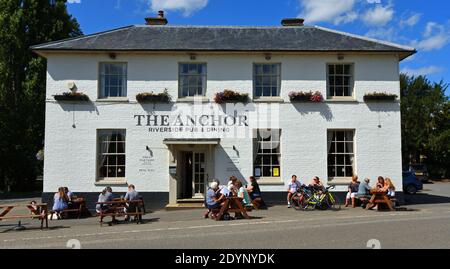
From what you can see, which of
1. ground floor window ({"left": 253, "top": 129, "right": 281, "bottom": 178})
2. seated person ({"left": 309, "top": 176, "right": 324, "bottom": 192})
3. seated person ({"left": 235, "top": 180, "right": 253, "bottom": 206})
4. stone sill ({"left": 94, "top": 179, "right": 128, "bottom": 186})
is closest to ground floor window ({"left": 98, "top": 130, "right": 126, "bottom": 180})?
stone sill ({"left": 94, "top": 179, "right": 128, "bottom": 186})

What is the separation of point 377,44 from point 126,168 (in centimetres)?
1207

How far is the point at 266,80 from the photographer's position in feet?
57.6

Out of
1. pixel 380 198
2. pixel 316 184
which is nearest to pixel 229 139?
pixel 316 184

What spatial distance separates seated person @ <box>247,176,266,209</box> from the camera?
1602 cm

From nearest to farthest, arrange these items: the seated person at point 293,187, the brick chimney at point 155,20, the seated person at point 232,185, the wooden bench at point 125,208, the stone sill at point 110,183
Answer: the wooden bench at point 125,208 → the seated person at point 232,185 → the seated person at point 293,187 → the stone sill at point 110,183 → the brick chimney at point 155,20

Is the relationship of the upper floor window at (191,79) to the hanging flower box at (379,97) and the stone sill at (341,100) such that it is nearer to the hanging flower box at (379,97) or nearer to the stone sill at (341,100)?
the stone sill at (341,100)

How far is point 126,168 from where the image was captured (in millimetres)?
16906

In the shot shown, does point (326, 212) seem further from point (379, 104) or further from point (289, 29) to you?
point (289, 29)

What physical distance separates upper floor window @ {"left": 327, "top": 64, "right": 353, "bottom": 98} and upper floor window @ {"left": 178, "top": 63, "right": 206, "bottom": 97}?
18.0ft

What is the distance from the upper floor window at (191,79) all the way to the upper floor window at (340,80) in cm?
547

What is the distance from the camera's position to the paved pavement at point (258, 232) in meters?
9.00

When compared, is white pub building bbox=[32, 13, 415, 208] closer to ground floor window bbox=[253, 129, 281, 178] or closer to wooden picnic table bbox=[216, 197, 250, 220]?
ground floor window bbox=[253, 129, 281, 178]

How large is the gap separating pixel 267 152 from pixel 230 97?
2831 millimetres

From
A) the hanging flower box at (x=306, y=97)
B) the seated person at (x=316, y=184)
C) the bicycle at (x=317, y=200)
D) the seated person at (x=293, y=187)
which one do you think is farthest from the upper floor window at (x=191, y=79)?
the bicycle at (x=317, y=200)
